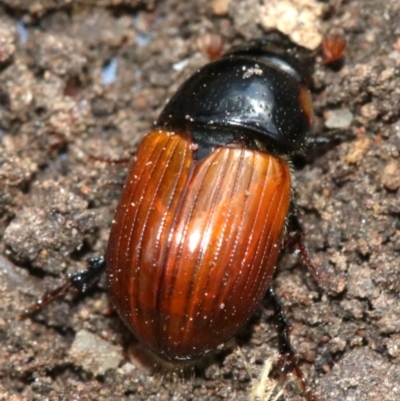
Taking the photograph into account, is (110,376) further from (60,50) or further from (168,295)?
(60,50)

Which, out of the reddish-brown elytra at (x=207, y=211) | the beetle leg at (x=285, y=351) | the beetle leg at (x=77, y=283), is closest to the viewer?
the reddish-brown elytra at (x=207, y=211)

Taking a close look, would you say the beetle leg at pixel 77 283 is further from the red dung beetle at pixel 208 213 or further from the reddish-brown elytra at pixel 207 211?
the reddish-brown elytra at pixel 207 211

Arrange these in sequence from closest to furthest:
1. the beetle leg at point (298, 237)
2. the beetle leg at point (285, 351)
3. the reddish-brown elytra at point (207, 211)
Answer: the reddish-brown elytra at point (207, 211), the beetle leg at point (285, 351), the beetle leg at point (298, 237)

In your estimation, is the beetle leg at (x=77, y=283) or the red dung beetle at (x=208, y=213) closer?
the red dung beetle at (x=208, y=213)

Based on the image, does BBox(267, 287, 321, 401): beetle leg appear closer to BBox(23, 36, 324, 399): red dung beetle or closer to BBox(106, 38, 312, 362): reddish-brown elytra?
BBox(23, 36, 324, 399): red dung beetle

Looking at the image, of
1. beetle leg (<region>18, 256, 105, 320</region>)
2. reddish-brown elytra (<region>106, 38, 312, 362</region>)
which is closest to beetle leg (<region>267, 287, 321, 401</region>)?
reddish-brown elytra (<region>106, 38, 312, 362</region>)

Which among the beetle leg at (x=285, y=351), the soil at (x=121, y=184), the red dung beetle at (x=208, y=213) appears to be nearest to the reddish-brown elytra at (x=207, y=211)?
the red dung beetle at (x=208, y=213)

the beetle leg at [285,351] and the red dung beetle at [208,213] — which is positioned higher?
the red dung beetle at [208,213]
